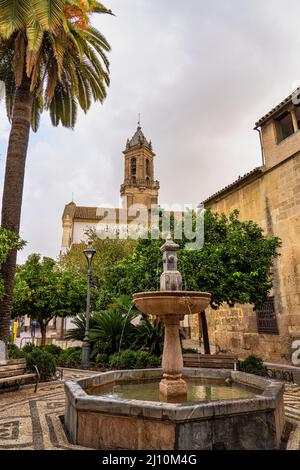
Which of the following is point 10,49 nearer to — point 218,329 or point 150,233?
point 150,233

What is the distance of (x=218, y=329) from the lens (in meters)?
17.1

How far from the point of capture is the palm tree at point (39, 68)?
8688 mm

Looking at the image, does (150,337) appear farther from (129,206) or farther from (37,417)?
(129,206)

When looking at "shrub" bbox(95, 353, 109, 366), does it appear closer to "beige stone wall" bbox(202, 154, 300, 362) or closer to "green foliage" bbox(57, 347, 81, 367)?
"green foliage" bbox(57, 347, 81, 367)

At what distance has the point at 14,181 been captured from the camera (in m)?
9.51

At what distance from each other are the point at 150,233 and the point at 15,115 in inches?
233

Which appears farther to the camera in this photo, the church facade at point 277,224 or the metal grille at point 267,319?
the metal grille at point 267,319

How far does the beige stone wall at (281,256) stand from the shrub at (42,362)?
8761 millimetres

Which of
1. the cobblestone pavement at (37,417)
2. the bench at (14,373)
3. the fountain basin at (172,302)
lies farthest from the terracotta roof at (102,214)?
the fountain basin at (172,302)

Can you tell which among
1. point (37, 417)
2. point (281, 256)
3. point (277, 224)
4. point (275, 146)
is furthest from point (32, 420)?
point (275, 146)

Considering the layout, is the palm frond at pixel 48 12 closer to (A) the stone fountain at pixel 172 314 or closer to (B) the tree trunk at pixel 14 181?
(B) the tree trunk at pixel 14 181

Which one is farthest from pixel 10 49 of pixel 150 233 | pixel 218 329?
pixel 218 329

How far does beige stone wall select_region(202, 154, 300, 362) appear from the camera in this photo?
12.5 metres

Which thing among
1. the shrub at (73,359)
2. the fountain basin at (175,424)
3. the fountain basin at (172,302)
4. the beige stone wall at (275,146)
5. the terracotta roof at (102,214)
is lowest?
the shrub at (73,359)
